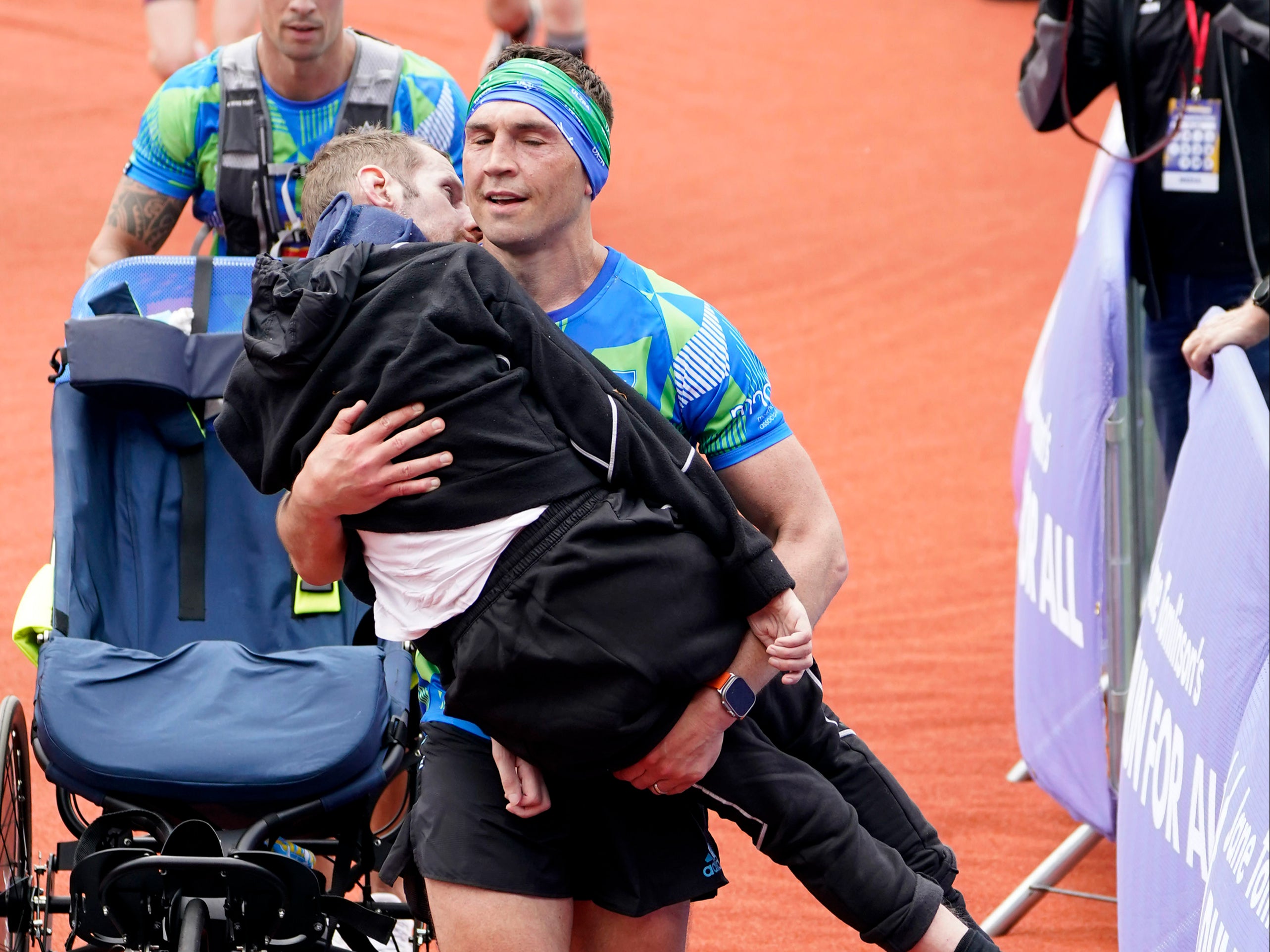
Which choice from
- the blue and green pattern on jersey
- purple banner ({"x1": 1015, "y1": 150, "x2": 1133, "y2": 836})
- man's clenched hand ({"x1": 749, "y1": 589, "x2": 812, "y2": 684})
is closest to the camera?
man's clenched hand ({"x1": 749, "y1": 589, "x2": 812, "y2": 684})

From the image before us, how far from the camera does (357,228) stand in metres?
2.48

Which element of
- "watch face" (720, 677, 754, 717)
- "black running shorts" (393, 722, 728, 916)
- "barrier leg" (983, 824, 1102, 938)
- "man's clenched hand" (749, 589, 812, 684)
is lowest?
"barrier leg" (983, 824, 1102, 938)

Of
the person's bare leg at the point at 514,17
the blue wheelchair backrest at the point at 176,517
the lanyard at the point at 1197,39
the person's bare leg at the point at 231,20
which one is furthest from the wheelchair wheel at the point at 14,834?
the person's bare leg at the point at 514,17

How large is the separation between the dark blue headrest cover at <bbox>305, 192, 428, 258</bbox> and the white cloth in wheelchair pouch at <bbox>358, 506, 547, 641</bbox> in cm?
43

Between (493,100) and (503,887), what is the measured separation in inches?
46.5

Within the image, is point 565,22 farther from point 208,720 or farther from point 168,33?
point 208,720

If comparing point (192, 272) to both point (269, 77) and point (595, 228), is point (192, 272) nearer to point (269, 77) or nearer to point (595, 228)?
point (269, 77)

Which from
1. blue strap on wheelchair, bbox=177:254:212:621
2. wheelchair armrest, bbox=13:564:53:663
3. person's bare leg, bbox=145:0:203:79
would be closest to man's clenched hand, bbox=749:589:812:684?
wheelchair armrest, bbox=13:564:53:663

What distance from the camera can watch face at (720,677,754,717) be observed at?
2.35 m

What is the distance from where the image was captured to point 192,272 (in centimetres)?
380

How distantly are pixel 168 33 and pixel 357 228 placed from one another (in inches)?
259

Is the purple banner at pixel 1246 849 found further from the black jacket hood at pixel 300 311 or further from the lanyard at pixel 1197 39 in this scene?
the lanyard at pixel 1197 39

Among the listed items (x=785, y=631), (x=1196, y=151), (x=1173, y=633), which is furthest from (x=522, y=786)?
(x=1196, y=151)

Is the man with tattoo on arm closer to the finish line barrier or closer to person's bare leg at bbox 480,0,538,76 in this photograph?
the finish line barrier
